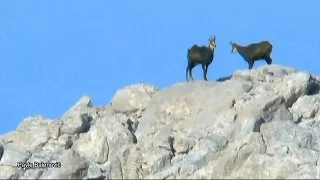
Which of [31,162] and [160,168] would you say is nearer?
[160,168]

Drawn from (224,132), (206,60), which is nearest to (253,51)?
(206,60)

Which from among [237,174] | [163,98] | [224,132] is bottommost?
[237,174]

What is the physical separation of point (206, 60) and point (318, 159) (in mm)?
11065

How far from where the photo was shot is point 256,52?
42.3 metres

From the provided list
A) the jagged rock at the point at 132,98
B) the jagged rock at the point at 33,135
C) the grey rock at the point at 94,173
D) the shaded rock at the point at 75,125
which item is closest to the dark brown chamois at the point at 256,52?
the jagged rock at the point at 132,98

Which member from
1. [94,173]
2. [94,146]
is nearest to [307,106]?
[94,146]

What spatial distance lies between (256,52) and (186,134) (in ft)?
30.5

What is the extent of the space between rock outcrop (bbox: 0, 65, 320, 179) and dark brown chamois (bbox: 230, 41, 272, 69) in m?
1.50

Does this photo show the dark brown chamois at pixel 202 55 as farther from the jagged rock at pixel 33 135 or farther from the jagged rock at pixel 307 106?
the jagged rock at pixel 33 135

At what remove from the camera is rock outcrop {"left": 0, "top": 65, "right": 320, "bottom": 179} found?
30281mm

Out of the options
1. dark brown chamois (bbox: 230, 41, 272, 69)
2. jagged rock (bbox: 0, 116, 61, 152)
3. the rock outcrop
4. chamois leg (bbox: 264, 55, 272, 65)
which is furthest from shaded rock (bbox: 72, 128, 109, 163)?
chamois leg (bbox: 264, 55, 272, 65)

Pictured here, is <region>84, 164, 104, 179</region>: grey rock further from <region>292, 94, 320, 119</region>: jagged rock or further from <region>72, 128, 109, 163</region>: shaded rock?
<region>292, 94, 320, 119</region>: jagged rock

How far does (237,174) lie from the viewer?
97.0 feet

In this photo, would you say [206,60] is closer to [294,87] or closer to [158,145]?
[294,87]
